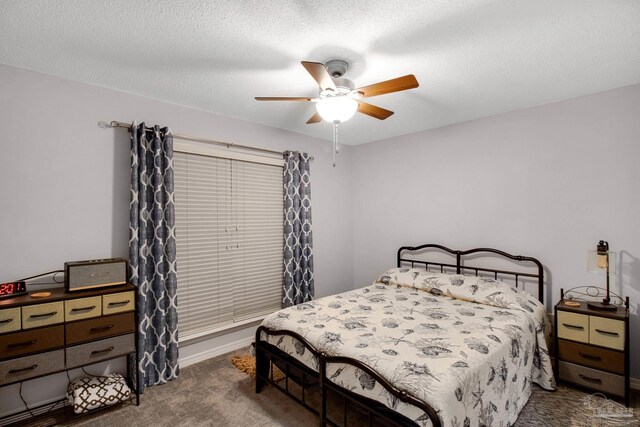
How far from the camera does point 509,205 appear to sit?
11.1ft

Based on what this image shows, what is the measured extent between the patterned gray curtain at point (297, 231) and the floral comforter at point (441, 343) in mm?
929

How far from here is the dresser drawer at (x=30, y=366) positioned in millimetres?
1999

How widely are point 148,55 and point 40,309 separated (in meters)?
1.93

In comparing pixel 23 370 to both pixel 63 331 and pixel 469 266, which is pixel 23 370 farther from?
pixel 469 266

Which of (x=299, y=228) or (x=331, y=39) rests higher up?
(x=331, y=39)

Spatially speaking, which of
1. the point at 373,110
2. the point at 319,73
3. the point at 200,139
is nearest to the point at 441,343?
the point at 373,110

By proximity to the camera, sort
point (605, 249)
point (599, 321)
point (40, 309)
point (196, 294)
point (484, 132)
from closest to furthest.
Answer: point (40, 309)
point (599, 321)
point (605, 249)
point (196, 294)
point (484, 132)

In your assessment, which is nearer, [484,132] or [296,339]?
[296,339]

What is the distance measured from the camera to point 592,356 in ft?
8.29

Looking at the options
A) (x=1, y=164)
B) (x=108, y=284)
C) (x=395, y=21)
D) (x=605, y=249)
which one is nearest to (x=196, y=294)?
(x=108, y=284)

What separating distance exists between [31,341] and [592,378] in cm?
425

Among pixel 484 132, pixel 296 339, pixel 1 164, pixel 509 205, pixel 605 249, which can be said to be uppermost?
pixel 484 132

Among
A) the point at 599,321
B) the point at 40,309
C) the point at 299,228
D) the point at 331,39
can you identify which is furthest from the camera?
the point at 299,228

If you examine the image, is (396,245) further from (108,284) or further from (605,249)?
(108,284)
